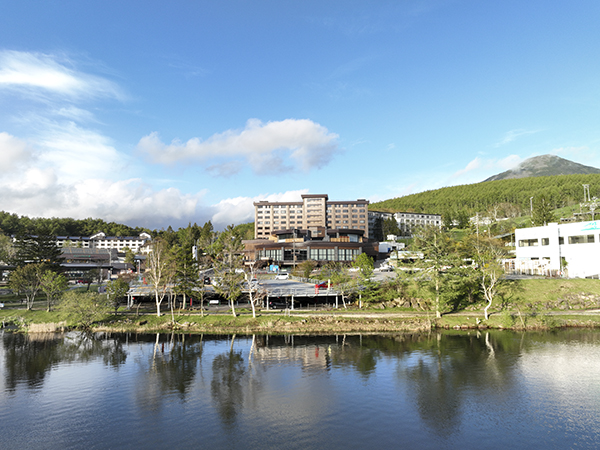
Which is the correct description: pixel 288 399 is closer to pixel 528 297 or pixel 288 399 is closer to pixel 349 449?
pixel 349 449

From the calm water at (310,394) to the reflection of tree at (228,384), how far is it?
0.14 meters

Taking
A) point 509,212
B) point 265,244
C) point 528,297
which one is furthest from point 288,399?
point 509,212

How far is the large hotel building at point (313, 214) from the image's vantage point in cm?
16312

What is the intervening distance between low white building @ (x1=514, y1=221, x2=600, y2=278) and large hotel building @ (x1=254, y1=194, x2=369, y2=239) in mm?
91593

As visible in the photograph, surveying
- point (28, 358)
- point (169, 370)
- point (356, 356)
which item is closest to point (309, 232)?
point (356, 356)

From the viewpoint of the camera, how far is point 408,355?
35094 mm

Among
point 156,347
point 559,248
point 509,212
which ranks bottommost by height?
point 156,347

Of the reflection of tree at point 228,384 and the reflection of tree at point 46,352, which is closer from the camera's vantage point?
the reflection of tree at point 228,384

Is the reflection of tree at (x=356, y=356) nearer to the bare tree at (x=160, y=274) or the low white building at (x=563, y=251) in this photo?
the bare tree at (x=160, y=274)

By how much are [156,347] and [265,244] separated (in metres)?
76.3

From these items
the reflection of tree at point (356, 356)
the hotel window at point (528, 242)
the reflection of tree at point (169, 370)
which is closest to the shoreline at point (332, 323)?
the reflection of tree at point (169, 370)

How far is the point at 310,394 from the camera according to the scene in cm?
2591

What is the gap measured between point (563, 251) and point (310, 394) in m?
62.3

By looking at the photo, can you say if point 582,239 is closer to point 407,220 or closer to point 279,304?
point 279,304
